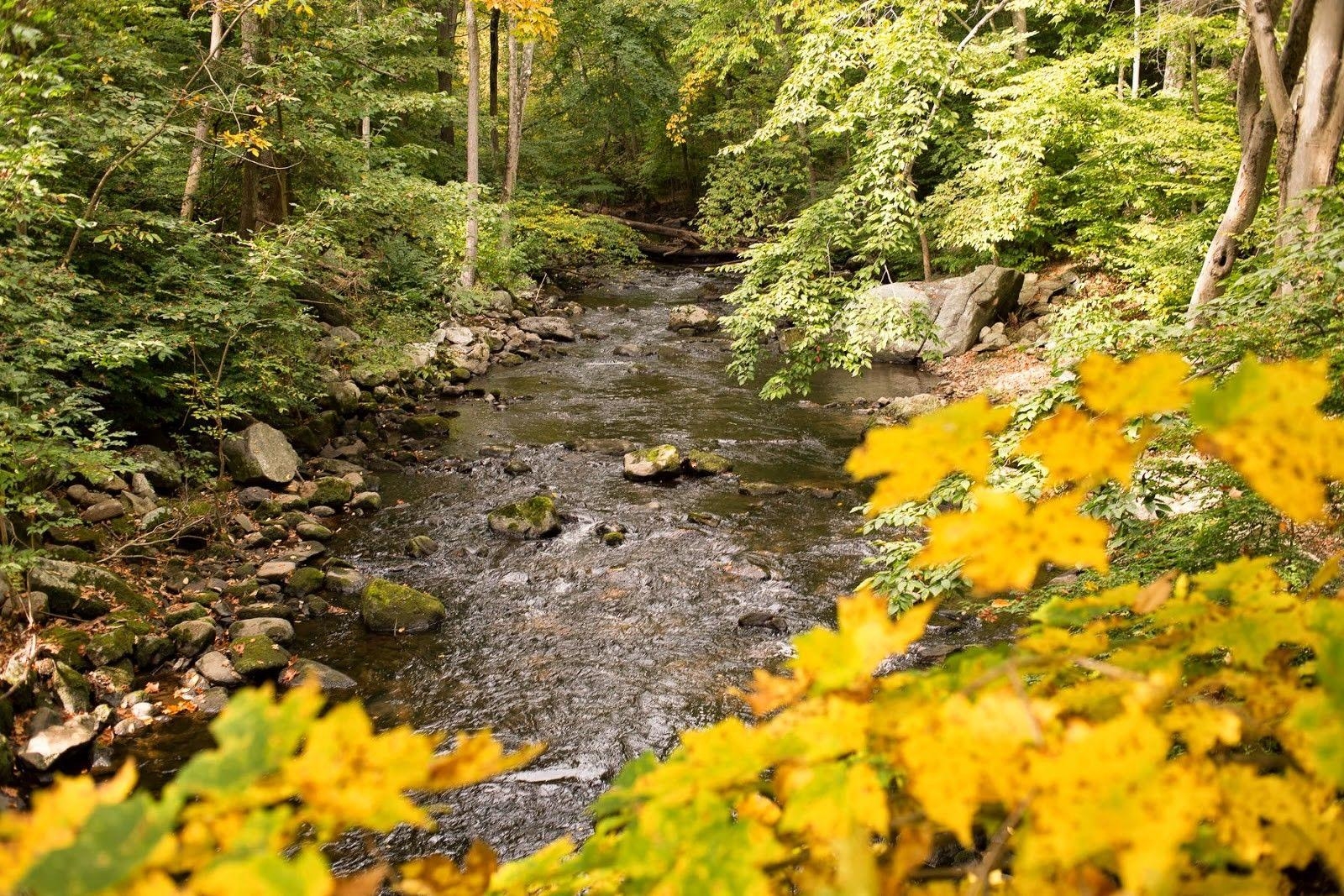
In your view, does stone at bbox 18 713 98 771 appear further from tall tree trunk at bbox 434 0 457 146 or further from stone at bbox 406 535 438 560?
tall tree trunk at bbox 434 0 457 146

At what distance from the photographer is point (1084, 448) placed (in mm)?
833

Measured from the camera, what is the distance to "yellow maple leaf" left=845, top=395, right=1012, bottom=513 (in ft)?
2.49

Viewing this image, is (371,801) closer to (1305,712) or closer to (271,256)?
(1305,712)

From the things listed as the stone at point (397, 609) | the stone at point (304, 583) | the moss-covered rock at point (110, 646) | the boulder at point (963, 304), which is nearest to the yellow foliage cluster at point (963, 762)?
the moss-covered rock at point (110, 646)

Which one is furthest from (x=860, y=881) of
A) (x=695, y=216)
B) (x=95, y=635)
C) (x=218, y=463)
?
→ (x=695, y=216)

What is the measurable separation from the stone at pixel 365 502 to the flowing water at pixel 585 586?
4.9 inches

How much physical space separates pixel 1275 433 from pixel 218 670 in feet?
19.0

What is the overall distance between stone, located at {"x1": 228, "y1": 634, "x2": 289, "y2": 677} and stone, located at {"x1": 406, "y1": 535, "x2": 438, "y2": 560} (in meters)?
1.80

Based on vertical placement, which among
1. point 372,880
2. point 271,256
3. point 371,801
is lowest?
point 372,880

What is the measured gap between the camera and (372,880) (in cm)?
70

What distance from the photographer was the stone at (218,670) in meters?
4.96

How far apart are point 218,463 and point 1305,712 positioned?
855cm

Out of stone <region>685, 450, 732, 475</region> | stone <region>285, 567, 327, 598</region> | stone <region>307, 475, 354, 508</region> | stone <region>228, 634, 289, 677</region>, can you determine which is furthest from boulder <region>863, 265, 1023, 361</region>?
stone <region>228, 634, 289, 677</region>

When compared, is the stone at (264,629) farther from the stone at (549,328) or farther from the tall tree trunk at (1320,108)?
the stone at (549,328)
